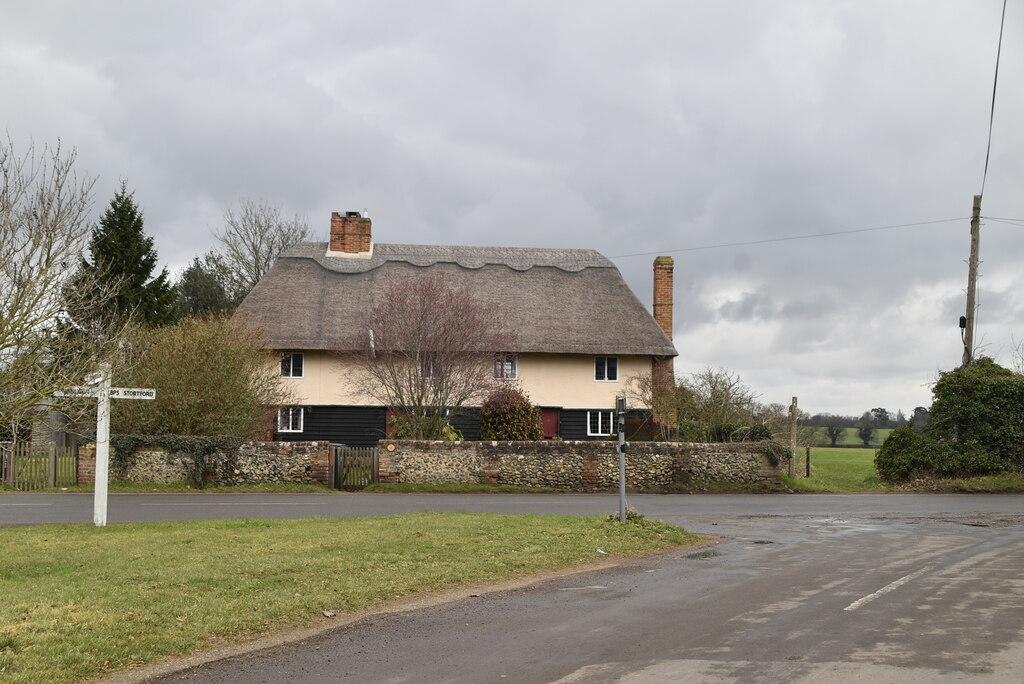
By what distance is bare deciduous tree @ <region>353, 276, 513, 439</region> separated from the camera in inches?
1262

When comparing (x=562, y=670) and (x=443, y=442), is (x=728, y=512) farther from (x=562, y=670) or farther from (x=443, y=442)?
(x=562, y=670)

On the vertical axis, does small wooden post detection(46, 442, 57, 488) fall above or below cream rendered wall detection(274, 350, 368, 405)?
below

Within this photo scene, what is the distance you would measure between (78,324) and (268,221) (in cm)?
4482

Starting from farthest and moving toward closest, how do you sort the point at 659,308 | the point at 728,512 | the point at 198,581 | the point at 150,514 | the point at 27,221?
1. the point at 659,308
2. the point at 728,512
3. the point at 150,514
4. the point at 27,221
5. the point at 198,581

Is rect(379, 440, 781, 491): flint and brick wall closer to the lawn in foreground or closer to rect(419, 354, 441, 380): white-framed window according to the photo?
rect(419, 354, 441, 380): white-framed window

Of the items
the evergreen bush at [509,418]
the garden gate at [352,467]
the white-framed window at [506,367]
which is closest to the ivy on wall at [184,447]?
the garden gate at [352,467]

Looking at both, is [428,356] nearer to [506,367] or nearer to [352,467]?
[352,467]

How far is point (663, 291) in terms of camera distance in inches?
1778

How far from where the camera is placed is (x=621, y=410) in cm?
1680

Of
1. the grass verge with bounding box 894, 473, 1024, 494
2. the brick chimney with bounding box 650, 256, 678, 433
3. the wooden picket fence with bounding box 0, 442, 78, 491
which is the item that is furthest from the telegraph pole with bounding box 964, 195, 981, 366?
the wooden picket fence with bounding box 0, 442, 78, 491

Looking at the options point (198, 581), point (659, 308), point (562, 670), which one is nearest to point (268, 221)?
point (659, 308)

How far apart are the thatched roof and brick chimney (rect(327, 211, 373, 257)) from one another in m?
0.51

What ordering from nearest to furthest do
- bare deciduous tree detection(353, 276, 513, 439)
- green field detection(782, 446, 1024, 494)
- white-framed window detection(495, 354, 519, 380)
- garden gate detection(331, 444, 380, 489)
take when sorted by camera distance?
1. garden gate detection(331, 444, 380, 489)
2. green field detection(782, 446, 1024, 494)
3. bare deciduous tree detection(353, 276, 513, 439)
4. white-framed window detection(495, 354, 519, 380)

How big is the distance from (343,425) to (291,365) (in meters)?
3.43
